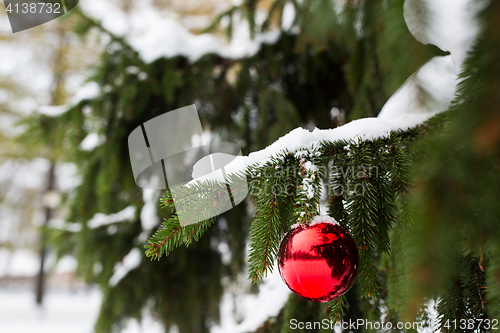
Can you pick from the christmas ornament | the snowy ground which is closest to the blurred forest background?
the christmas ornament

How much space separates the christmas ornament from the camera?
544 mm

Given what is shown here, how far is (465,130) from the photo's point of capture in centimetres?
26

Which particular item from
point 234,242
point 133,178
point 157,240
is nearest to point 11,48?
point 133,178

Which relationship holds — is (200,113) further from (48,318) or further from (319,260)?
(48,318)

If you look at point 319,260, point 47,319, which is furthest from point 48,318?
point 319,260

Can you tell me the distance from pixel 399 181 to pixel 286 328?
1.99ft

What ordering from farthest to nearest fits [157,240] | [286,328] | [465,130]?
1. [286,328]
2. [157,240]
3. [465,130]

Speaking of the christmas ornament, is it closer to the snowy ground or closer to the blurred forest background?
the blurred forest background

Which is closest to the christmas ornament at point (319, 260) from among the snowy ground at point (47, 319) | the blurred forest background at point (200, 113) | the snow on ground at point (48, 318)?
the blurred forest background at point (200, 113)

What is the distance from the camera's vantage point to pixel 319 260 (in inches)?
21.4

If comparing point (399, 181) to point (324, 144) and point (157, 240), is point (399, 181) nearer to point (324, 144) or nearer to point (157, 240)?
point (324, 144)

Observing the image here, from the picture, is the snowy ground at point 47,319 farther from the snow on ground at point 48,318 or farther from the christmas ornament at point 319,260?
the christmas ornament at point 319,260

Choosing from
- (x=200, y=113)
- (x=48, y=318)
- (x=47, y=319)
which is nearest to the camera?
(x=200, y=113)

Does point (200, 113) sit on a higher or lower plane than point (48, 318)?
higher
